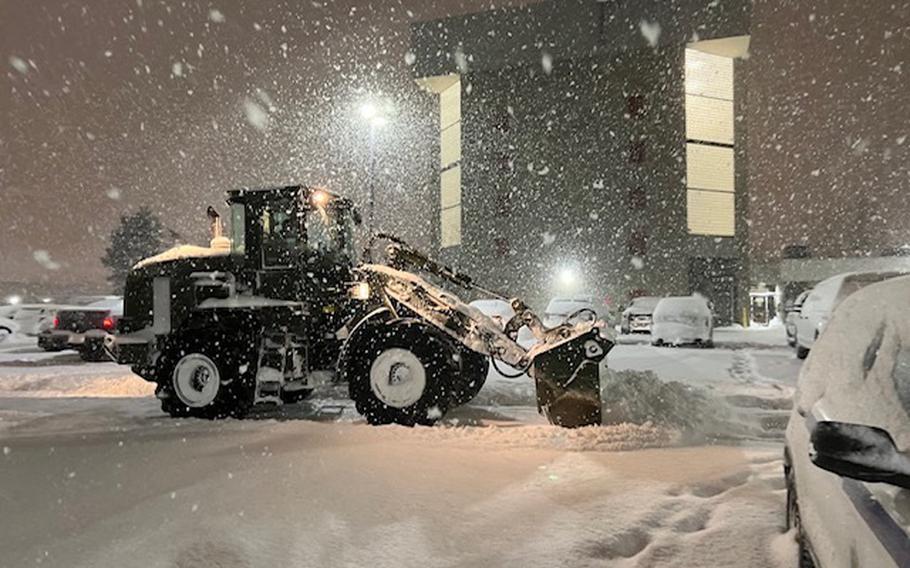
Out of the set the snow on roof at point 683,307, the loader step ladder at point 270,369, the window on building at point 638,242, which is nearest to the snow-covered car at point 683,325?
the snow on roof at point 683,307

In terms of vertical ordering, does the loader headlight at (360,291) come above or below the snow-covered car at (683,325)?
above

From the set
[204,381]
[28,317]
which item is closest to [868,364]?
[204,381]

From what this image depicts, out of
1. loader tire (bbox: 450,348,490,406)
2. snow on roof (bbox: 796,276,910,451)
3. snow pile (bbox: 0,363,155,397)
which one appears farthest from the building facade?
snow on roof (bbox: 796,276,910,451)

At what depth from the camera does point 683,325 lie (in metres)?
20.8

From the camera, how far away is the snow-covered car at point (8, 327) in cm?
2577

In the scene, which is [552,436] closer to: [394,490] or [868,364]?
[394,490]

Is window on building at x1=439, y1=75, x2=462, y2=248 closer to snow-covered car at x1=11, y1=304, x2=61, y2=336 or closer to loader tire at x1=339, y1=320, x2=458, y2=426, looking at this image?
snow-covered car at x1=11, y1=304, x2=61, y2=336

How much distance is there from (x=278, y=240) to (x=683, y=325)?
14.8 metres

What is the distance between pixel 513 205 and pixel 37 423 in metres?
34.6

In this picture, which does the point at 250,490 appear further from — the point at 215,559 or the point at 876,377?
the point at 876,377

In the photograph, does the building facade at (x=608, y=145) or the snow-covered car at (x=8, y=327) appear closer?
the snow-covered car at (x=8, y=327)

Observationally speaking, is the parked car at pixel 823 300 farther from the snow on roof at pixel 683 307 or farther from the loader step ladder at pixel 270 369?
the loader step ladder at pixel 270 369

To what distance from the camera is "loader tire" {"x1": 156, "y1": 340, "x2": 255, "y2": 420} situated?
338 inches

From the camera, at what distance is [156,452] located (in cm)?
649
